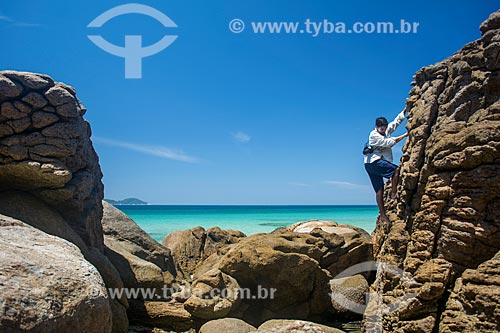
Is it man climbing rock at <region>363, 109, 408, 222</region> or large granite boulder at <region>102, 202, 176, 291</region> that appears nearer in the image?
man climbing rock at <region>363, 109, 408, 222</region>

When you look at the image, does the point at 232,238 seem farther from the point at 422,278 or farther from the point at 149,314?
the point at 422,278

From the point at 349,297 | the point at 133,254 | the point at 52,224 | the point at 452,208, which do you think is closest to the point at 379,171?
the point at 452,208

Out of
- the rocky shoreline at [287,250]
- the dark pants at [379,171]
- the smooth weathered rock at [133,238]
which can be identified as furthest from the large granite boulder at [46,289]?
the smooth weathered rock at [133,238]

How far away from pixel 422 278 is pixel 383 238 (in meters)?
2.90

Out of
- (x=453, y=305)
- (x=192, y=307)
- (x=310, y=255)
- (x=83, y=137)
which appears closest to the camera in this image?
(x=453, y=305)

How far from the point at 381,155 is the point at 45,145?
7998mm

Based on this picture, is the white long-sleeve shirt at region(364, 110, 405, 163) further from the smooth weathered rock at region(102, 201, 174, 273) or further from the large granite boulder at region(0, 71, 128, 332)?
the smooth weathered rock at region(102, 201, 174, 273)

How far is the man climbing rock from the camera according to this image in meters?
9.09

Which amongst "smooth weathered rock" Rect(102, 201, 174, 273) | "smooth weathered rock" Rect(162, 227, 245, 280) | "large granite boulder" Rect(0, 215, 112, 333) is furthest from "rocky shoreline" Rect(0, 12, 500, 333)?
"smooth weathered rock" Rect(162, 227, 245, 280)

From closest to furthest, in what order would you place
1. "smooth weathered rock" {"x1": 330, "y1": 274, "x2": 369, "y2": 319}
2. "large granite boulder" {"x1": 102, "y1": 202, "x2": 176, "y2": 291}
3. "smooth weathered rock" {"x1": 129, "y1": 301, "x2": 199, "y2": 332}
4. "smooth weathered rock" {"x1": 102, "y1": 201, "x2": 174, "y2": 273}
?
"smooth weathered rock" {"x1": 129, "y1": 301, "x2": 199, "y2": 332}
"smooth weathered rock" {"x1": 330, "y1": 274, "x2": 369, "y2": 319}
"large granite boulder" {"x1": 102, "y1": 202, "x2": 176, "y2": 291}
"smooth weathered rock" {"x1": 102, "y1": 201, "x2": 174, "y2": 273}

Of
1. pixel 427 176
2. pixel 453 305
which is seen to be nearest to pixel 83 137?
pixel 427 176

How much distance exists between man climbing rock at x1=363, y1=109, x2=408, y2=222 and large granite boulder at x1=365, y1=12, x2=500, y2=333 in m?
0.63

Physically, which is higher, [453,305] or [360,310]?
[453,305]

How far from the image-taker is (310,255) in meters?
10.7
